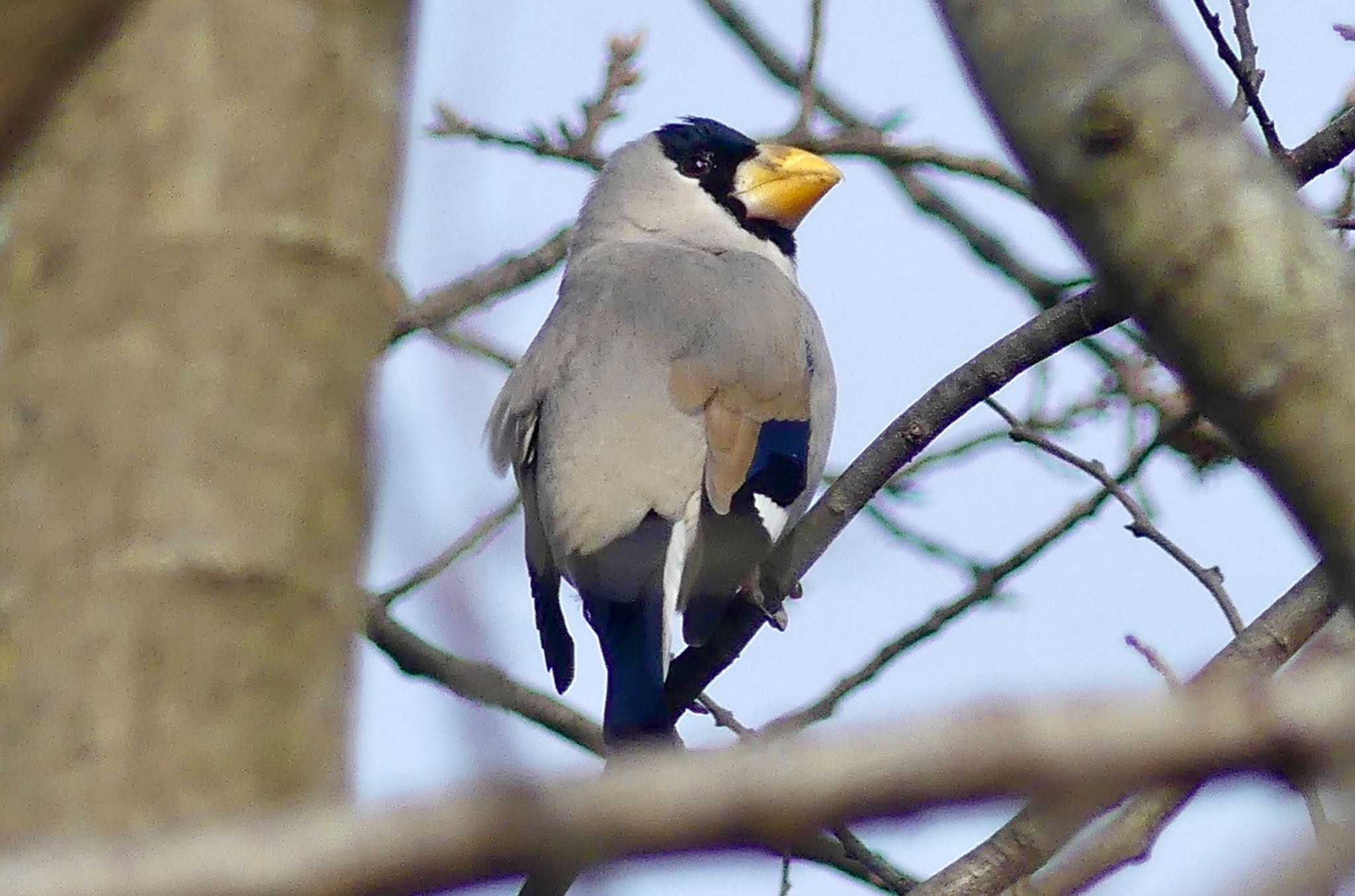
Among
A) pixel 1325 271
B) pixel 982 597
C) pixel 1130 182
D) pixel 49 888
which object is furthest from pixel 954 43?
pixel 982 597

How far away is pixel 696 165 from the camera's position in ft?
23.1

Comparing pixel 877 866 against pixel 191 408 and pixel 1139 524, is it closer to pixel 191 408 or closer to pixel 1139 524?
pixel 1139 524

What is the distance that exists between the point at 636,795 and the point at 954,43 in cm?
76

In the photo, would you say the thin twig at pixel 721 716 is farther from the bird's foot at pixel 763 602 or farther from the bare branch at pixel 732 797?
the bare branch at pixel 732 797

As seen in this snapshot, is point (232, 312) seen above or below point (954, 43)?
below

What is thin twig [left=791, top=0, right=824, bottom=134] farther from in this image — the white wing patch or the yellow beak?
the white wing patch

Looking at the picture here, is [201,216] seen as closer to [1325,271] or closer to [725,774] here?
[725,774]

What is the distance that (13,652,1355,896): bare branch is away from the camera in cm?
100

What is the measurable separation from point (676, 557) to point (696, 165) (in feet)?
8.38

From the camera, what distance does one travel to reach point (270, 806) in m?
1.26

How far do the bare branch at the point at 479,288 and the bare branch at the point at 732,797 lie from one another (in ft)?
11.8

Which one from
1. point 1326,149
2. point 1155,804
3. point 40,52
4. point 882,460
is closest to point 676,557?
point 882,460

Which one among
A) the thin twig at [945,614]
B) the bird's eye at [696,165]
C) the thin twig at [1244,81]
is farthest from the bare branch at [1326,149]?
the bird's eye at [696,165]

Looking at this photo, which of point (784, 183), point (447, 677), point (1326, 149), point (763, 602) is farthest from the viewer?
point (784, 183)
